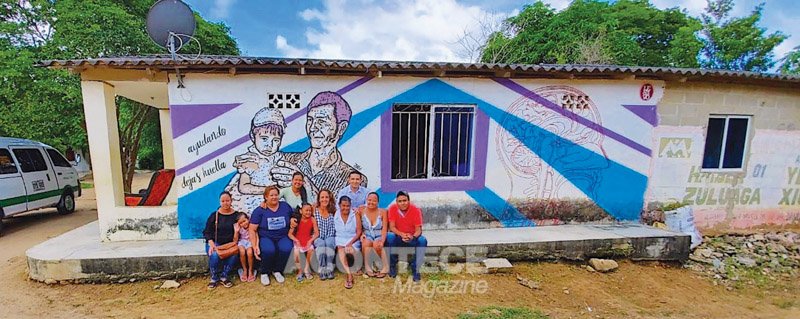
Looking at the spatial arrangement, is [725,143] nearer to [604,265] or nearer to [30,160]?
[604,265]

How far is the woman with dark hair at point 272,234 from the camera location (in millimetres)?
4305

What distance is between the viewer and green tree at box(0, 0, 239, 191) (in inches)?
322

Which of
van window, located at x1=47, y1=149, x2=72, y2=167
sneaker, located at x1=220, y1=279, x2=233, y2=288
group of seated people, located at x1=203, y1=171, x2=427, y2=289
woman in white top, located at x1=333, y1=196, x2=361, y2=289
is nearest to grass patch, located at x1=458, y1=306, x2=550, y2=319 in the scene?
group of seated people, located at x1=203, y1=171, x2=427, y2=289

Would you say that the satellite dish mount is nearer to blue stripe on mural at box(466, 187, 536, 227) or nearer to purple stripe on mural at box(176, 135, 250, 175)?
purple stripe on mural at box(176, 135, 250, 175)

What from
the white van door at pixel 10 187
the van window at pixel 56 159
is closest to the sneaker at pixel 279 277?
the white van door at pixel 10 187

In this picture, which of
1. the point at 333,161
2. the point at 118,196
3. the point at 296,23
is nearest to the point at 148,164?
the point at 296,23

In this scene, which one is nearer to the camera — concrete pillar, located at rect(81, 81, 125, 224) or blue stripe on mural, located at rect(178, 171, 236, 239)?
concrete pillar, located at rect(81, 81, 125, 224)

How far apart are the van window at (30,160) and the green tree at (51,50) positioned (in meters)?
1.44

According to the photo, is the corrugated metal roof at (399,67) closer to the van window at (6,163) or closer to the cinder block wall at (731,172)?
the cinder block wall at (731,172)

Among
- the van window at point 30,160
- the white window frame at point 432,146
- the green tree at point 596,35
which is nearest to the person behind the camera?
the white window frame at point 432,146

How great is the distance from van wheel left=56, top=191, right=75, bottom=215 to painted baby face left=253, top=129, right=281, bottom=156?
663 centimetres

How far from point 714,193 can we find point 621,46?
11667 mm

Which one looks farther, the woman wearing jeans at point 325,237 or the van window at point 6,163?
the van window at point 6,163

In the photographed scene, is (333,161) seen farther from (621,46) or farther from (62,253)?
(621,46)
